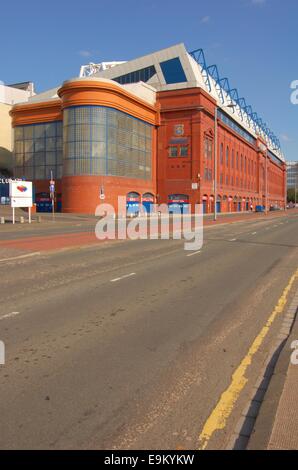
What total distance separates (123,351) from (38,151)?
61.5m

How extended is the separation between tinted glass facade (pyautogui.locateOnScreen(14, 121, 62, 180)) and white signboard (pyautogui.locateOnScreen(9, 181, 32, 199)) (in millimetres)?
27112

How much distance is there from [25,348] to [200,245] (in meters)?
13.9

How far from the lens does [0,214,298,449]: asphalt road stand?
11.0ft

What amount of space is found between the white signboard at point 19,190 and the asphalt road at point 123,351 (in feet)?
78.8

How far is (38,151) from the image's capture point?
62688 mm

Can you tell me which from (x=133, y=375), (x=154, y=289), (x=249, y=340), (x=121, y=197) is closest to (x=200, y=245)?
(x=154, y=289)

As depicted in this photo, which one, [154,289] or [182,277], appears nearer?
[154,289]

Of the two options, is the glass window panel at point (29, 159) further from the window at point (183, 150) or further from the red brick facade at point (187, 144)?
the window at point (183, 150)

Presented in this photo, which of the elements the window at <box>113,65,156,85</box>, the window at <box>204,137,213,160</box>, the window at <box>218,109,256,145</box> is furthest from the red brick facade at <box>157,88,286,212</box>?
the window at <box>218,109,256,145</box>

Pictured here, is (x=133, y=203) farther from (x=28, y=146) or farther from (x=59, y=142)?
(x=28, y=146)

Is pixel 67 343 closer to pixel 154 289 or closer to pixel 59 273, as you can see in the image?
pixel 154 289

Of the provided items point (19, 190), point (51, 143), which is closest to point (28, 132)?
point (51, 143)

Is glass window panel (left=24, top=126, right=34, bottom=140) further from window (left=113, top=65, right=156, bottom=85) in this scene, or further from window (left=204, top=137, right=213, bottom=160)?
window (left=204, top=137, right=213, bottom=160)

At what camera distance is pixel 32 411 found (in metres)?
3.57
